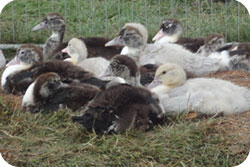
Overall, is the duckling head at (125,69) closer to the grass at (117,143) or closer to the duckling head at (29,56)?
the grass at (117,143)

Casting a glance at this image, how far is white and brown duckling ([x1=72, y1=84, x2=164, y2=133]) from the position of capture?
4.61 m

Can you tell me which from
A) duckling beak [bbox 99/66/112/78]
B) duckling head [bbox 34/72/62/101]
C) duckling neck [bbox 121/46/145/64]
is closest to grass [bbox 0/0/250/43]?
duckling neck [bbox 121/46/145/64]

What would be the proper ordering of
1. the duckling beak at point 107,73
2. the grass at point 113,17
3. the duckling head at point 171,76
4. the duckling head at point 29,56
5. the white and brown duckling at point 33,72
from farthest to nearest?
the grass at point 113,17, the duckling head at point 29,56, the white and brown duckling at point 33,72, the duckling beak at point 107,73, the duckling head at point 171,76

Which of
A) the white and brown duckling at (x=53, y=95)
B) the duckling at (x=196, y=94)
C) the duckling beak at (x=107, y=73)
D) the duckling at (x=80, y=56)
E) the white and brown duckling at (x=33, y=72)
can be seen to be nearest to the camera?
the duckling at (x=196, y=94)

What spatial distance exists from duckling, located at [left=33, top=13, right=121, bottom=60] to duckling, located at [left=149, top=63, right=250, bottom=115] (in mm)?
1799

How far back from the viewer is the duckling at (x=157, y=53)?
21.5 feet

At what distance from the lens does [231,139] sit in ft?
15.1

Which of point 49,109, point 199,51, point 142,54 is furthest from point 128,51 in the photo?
point 49,109

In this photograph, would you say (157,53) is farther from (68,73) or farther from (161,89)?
(161,89)

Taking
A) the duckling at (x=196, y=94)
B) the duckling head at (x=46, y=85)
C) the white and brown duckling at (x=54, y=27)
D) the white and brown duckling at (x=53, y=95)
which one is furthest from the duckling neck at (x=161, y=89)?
the white and brown duckling at (x=54, y=27)

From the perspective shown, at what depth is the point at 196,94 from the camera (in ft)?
16.4

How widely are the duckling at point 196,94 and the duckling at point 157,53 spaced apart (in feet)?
3.94

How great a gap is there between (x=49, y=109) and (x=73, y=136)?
0.62 metres

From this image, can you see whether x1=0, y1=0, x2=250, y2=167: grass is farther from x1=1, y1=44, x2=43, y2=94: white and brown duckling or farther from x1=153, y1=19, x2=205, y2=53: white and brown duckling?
x1=153, y1=19, x2=205, y2=53: white and brown duckling
